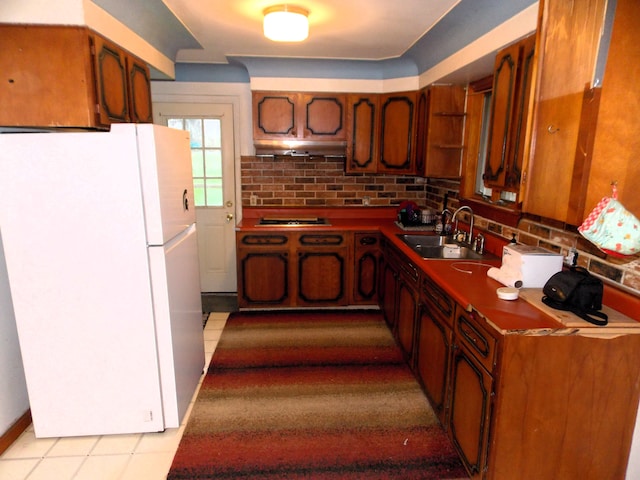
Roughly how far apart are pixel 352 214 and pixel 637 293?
280 centimetres

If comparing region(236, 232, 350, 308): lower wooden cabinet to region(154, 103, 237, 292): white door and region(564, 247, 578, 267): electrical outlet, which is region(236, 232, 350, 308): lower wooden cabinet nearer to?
region(154, 103, 237, 292): white door

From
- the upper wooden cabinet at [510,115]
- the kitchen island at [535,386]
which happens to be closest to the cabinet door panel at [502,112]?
the upper wooden cabinet at [510,115]

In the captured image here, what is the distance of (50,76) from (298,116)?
6.91 ft

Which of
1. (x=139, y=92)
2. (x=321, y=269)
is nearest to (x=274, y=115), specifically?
(x=139, y=92)

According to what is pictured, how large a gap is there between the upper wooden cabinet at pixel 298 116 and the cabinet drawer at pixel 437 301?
6.09 ft

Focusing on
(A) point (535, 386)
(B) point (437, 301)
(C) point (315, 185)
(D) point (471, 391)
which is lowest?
(D) point (471, 391)

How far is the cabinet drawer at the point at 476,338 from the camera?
5.17 feet

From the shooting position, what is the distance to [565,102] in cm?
153

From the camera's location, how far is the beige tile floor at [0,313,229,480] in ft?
6.21

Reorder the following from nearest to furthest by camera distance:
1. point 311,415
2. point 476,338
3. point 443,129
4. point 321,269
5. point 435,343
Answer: point 476,338 → point 435,343 → point 311,415 → point 443,129 → point 321,269

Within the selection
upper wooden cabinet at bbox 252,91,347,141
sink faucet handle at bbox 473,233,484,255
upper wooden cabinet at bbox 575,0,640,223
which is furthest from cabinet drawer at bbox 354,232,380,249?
upper wooden cabinet at bbox 575,0,640,223

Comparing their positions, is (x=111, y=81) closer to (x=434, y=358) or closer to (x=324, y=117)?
(x=324, y=117)

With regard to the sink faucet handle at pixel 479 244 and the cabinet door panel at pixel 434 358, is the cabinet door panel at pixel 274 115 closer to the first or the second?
the sink faucet handle at pixel 479 244

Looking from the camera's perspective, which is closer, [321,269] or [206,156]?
[321,269]
